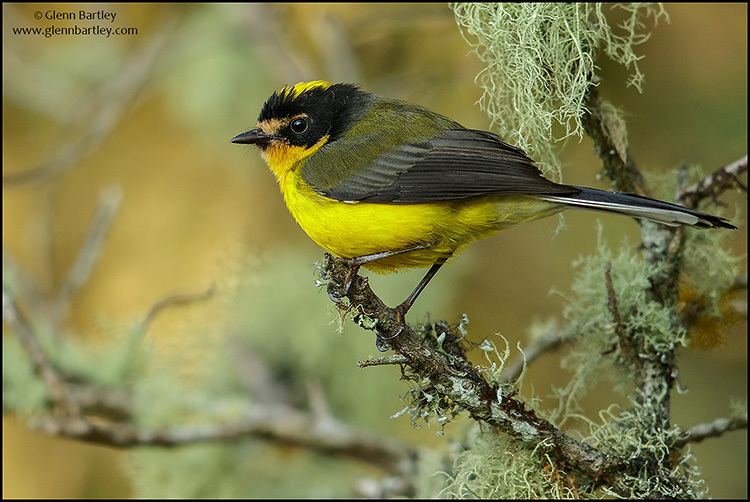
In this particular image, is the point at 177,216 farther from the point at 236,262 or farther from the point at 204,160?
the point at 236,262

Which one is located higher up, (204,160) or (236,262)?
(204,160)

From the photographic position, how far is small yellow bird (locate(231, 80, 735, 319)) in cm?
217

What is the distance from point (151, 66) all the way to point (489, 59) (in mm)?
2706

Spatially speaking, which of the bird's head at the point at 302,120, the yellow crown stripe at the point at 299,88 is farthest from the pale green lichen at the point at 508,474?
the yellow crown stripe at the point at 299,88

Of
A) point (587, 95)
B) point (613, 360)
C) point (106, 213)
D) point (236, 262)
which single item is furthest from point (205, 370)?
point (587, 95)

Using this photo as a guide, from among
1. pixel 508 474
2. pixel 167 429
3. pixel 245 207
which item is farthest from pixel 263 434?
pixel 245 207

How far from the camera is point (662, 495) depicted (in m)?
1.88

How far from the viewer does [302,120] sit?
2.72 m

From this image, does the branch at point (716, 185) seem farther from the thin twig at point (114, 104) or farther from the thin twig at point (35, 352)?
the thin twig at point (114, 104)

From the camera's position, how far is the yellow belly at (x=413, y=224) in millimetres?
2277

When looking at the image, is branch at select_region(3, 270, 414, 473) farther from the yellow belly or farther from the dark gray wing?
the dark gray wing

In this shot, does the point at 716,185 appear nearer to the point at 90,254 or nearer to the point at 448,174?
the point at 448,174

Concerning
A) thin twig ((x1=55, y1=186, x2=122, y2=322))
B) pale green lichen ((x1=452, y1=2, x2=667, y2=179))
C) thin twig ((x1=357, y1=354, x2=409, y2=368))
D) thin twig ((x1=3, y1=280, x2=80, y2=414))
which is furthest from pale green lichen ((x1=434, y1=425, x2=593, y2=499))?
thin twig ((x1=55, y1=186, x2=122, y2=322))

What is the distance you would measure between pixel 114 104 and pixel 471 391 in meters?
3.00
